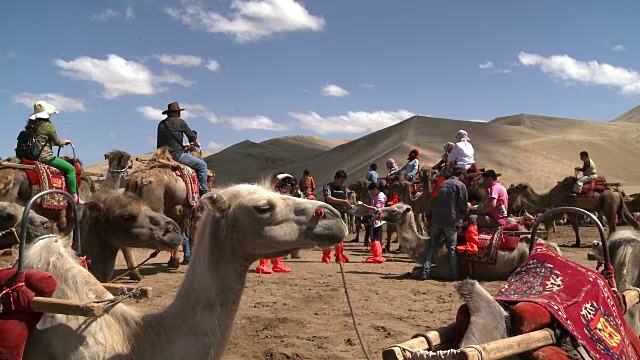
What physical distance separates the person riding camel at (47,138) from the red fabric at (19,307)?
22.3 ft

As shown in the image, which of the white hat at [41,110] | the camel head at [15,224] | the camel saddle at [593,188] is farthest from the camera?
the camel saddle at [593,188]

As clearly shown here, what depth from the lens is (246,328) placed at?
23.9 ft

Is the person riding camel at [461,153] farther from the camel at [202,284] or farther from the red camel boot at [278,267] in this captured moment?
the camel at [202,284]

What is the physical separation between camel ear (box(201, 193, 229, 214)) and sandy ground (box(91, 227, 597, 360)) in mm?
3098

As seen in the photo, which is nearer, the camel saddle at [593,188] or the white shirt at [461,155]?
the white shirt at [461,155]

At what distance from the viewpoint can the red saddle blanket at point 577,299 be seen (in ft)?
10.2

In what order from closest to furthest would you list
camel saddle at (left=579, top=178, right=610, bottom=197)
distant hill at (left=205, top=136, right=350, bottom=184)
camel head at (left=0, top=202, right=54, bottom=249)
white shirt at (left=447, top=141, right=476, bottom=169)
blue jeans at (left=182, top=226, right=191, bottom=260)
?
camel head at (left=0, top=202, right=54, bottom=249), blue jeans at (left=182, top=226, right=191, bottom=260), white shirt at (left=447, top=141, right=476, bottom=169), camel saddle at (left=579, top=178, right=610, bottom=197), distant hill at (left=205, top=136, right=350, bottom=184)

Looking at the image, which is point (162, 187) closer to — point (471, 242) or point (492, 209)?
point (471, 242)

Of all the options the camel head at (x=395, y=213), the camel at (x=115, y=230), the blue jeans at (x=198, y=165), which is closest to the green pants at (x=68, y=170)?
the blue jeans at (x=198, y=165)

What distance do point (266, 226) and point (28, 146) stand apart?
312 inches

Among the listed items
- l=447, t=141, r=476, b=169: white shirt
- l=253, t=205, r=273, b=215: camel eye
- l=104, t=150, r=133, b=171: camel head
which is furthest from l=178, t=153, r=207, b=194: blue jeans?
l=253, t=205, r=273, b=215: camel eye

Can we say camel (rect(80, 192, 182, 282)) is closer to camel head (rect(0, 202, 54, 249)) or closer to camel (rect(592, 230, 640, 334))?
camel head (rect(0, 202, 54, 249))

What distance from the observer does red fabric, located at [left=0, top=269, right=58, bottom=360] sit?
3.12m

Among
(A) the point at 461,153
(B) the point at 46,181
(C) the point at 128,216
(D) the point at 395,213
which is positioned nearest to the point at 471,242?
(D) the point at 395,213
